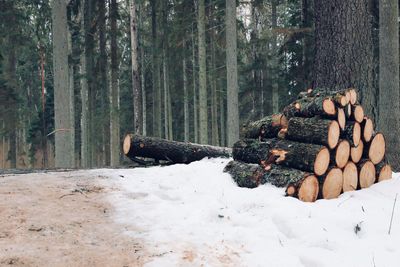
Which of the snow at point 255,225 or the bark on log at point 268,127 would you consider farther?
the bark on log at point 268,127

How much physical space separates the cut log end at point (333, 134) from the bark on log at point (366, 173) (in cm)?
62

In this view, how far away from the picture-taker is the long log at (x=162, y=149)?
7.22 metres

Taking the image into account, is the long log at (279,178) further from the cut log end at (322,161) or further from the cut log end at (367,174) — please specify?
the cut log end at (367,174)

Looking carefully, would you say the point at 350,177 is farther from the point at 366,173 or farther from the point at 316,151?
the point at 316,151

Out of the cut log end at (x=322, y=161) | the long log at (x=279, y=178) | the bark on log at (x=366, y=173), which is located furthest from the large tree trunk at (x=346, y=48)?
the long log at (x=279, y=178)

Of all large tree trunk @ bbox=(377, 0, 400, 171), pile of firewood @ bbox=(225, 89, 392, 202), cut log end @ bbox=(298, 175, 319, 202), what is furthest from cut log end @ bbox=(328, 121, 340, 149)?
large tree trunk @ bbox=(377, 0, 400, 171)

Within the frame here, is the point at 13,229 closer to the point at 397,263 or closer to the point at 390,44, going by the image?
the point at 397,263

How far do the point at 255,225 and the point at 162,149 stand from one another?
141 inches

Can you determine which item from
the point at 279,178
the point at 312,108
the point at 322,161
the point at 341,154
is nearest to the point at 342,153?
the point at 341,154

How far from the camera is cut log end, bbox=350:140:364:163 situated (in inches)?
206

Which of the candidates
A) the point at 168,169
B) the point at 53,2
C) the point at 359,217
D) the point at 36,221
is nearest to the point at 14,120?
the point at 53,2

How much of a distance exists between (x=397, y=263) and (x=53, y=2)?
32.7 feet

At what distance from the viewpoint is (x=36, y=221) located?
3984 millimetres

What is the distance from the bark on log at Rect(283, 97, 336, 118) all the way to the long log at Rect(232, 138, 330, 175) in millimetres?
474
